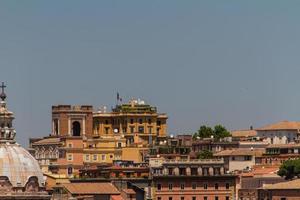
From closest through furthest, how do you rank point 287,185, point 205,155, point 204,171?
1. point 287,185
2. point 204,171
3. point 205,155

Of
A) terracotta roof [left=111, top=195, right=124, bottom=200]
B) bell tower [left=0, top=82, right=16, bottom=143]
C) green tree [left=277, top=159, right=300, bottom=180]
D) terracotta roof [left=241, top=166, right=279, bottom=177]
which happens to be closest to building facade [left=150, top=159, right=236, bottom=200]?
green tree [left=277, top=159, right=300, bottom=180]

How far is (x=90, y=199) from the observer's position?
13962 centimetres

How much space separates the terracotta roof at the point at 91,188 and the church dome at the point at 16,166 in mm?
36127

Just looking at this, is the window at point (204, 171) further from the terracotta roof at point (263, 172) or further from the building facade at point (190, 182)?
the terracotta roof at point (263, 172)

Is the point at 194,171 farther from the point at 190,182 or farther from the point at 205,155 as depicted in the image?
the point at 205,155

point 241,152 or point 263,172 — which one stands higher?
point 241,152

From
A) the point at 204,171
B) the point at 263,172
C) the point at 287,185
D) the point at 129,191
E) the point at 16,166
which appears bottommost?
the point at 129,191

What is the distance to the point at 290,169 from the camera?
177250 millimetres

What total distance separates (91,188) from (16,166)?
43333 millimetres

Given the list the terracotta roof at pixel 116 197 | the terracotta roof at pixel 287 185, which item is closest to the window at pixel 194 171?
the terracotta roof at pixel 287 185

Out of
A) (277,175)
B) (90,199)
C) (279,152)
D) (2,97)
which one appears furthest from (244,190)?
(2,97)

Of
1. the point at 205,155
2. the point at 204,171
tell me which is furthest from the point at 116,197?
the point at 205,155

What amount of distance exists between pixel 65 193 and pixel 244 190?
145 ft

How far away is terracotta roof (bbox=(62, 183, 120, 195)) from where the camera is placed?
141m
